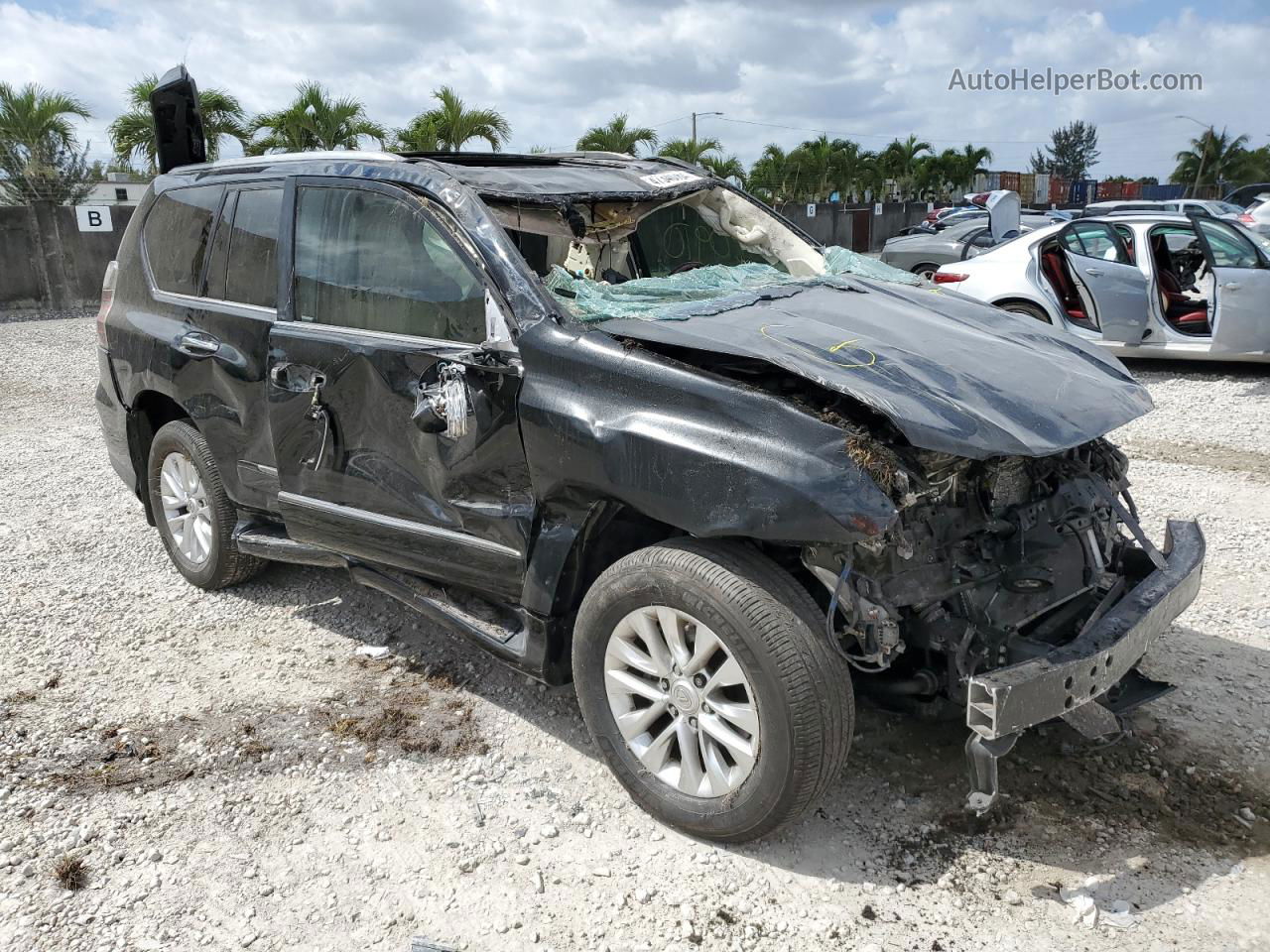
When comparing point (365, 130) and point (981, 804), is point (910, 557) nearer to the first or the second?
point (981, 804)

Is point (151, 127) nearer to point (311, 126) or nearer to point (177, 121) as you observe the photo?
point (311, 126)

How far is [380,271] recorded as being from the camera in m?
3.66

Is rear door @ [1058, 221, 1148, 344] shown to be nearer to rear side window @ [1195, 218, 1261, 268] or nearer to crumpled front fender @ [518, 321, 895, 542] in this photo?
rear side window @ [1195, 218, 1261, 268]

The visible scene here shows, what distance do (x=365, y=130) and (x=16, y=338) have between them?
780 centimetres

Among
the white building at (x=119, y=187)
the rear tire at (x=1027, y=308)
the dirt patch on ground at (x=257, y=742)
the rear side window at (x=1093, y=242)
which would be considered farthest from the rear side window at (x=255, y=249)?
the white building at (x=119, y=187)

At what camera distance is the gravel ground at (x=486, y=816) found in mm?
2746

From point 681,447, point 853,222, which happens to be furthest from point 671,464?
point 853,222

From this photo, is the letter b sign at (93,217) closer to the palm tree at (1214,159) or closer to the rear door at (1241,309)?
the rear door at (1241,309)

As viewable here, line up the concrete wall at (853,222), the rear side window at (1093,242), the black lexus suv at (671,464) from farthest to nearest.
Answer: the concrete wall at (853,222) < the rear side window at (1093,242) < the black lexus suv at (671,464)

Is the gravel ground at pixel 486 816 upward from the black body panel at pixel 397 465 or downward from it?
downward

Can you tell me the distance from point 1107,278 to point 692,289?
674 centimetres

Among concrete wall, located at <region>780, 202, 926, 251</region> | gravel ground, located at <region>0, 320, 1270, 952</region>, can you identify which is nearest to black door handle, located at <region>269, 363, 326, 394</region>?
gravel ground, located at <region>0, 320, 1270, 952</region>

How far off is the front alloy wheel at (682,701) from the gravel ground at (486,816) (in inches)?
9.6

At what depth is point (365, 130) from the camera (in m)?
19.1
